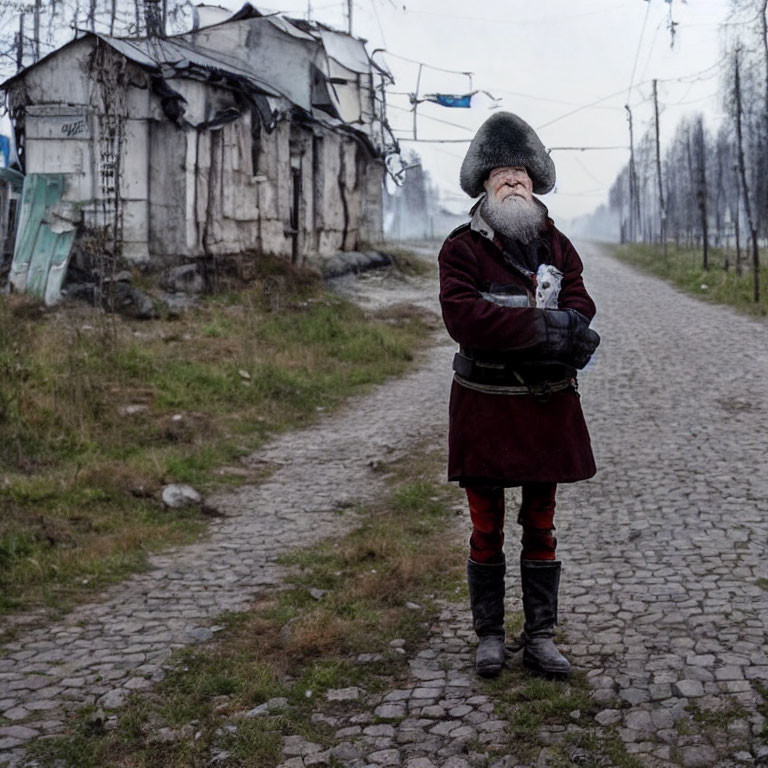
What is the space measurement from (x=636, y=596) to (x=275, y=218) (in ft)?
50.4

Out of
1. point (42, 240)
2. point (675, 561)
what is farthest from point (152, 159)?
point (675, 561)

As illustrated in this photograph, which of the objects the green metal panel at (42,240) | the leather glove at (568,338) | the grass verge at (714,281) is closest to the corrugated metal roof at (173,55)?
the green metal panel at (42,240)

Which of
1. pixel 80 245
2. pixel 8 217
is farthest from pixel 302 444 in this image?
pixel 8 217

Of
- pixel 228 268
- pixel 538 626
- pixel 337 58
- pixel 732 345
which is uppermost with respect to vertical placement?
pixel 337 58

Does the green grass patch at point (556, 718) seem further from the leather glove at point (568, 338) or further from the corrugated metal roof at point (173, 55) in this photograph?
the corrugated metal roof at point (173, 55)

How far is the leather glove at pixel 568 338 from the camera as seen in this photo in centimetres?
328

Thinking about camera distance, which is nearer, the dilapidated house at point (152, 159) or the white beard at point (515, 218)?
the white beard at point (515, 218)

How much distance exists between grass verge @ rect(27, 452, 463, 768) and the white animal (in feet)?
4.95

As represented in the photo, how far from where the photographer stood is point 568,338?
331 centimetres

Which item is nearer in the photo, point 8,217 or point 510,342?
point 510,342

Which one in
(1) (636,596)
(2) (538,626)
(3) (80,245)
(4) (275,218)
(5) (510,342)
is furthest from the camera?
(4) (275,218)

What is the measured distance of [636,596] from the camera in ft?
14.0

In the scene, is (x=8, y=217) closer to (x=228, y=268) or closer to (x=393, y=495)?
(x=228, y=268)

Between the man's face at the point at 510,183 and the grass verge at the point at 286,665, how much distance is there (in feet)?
6.09
